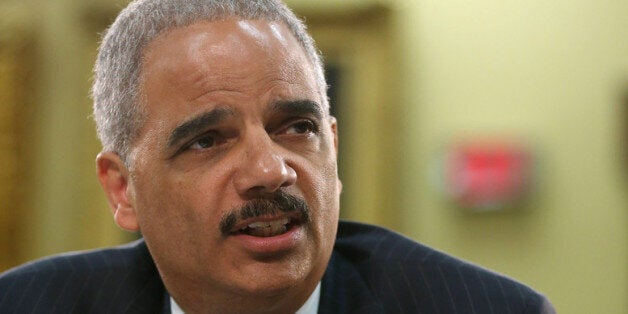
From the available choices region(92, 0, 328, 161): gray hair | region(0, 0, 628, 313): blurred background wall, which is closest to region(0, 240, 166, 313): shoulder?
region(92, 0, 328, 161): gray hair

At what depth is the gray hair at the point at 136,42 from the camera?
1458 mm

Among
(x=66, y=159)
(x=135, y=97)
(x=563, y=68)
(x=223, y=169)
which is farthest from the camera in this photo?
(x=66, y=159)

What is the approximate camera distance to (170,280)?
1521mm

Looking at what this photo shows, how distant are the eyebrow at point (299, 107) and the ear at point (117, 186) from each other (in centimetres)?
35

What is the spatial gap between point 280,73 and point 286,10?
190mm

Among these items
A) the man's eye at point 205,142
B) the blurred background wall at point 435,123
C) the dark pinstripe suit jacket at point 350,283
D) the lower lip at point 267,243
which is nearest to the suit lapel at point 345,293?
the dark pinstripe suit jacket at point 350,283

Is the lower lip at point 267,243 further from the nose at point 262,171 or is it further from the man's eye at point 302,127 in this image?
the man's eye at point 302,127

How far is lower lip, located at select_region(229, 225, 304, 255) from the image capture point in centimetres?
131

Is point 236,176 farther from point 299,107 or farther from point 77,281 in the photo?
point 77,281

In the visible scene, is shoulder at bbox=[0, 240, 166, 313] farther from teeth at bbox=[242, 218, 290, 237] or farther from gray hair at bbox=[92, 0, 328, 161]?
teeth at bbox=[242, 218, 290, 237]

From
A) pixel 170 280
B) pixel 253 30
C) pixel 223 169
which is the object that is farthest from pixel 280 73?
pixel 170 280

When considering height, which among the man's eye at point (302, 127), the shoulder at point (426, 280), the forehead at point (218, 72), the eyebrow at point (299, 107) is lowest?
the shoulder at point (426, 280)

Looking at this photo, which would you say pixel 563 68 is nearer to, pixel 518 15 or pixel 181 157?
pixel 518 15

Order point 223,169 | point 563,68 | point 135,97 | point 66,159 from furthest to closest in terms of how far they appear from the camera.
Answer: point 66,159, point 563,68, point 135,97, point 223,169
